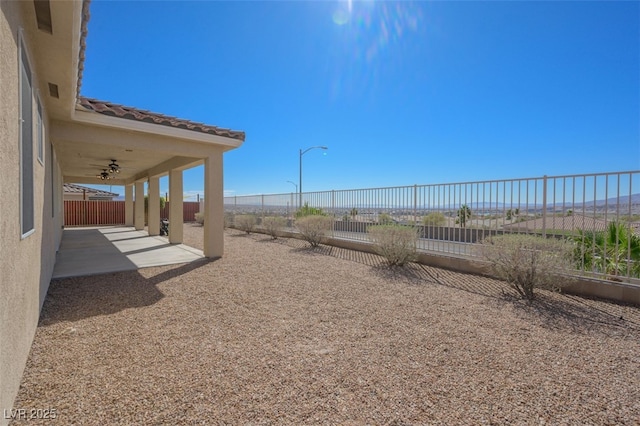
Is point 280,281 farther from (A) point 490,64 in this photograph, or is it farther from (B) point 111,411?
(A) point 490,64

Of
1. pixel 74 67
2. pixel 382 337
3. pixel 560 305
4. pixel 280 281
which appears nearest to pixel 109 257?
pixel 280 281

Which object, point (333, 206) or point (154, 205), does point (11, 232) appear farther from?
point (154, 205)

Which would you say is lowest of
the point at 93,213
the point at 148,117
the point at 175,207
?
the point at 93,213

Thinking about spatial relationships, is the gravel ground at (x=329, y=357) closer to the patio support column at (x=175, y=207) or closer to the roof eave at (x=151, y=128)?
the roof eave at (x=151, y=128)

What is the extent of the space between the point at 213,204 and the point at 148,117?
2913mm

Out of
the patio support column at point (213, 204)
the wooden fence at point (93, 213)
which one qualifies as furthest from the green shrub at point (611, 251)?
the wooden fence at point (93, 213)

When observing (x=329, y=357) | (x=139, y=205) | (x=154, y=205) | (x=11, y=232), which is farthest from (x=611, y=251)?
(x=139, y=205)

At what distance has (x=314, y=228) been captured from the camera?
1212 centimetres

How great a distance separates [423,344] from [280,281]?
3.72 m

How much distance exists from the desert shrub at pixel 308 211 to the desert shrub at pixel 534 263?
337 inches

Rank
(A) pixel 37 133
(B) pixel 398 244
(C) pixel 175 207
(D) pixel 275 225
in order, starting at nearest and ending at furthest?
1. (A) pixel 37 133
2. (B) pixel 398 244
3. (C) pixel 175 207
4. (D) pixel 275 225

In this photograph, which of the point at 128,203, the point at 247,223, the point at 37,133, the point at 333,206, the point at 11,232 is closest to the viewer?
the point at 11,232

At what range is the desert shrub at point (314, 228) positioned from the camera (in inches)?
478

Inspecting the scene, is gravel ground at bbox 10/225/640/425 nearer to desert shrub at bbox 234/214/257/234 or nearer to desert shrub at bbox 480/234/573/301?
desert shrub at bbox 480/234/573/301
